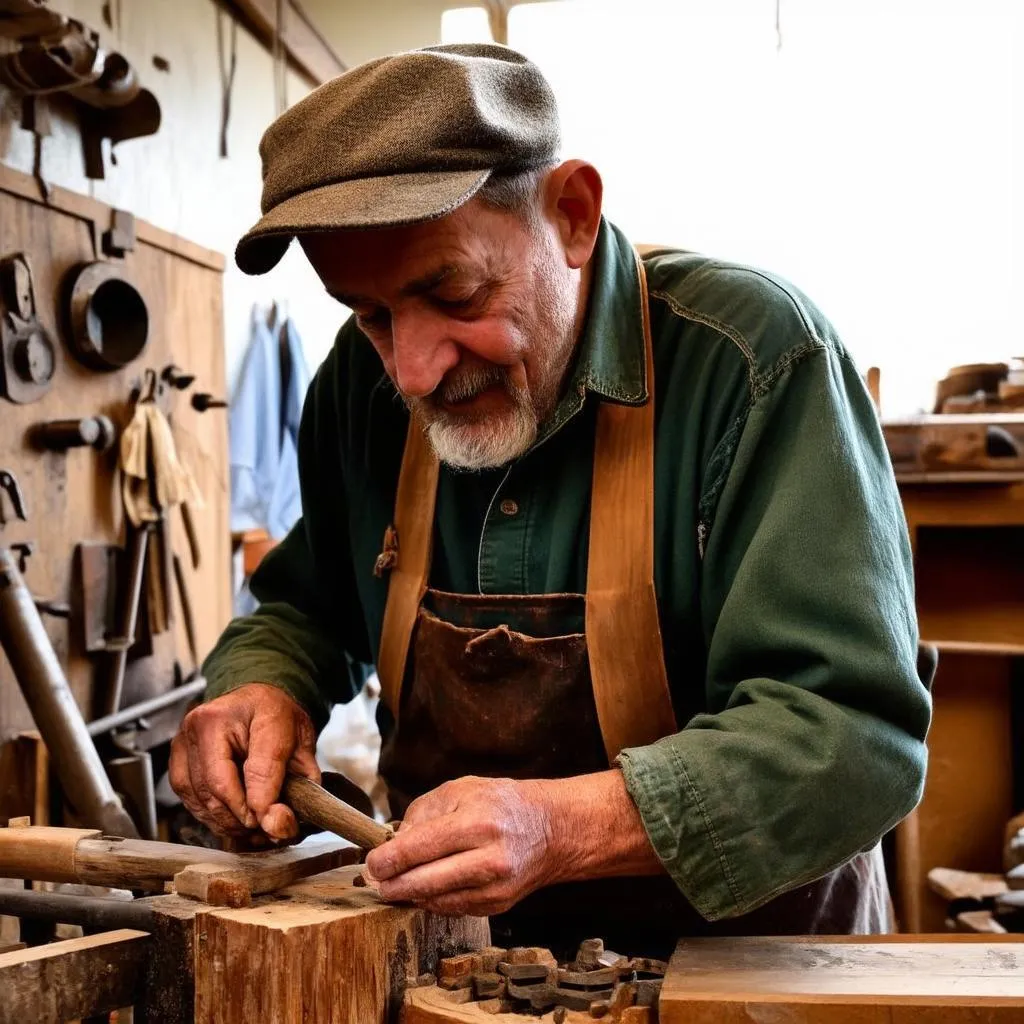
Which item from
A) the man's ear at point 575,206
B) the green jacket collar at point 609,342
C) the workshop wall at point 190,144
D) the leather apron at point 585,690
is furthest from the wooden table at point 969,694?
the workshop wall at point 190,144

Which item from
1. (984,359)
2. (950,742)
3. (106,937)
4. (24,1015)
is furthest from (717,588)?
(984,359)

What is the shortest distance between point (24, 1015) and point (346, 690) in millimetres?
1056

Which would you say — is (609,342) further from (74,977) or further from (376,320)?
(74,977)

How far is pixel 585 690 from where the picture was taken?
176 centimetres

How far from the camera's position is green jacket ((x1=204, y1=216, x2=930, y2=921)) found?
1.39 meters

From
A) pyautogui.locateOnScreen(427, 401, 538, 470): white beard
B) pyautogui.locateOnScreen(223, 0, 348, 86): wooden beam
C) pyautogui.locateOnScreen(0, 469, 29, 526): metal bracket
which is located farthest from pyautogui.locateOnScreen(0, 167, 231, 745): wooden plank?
pyautogui.locateOnScreen(427, 401, 538, 470): white beard

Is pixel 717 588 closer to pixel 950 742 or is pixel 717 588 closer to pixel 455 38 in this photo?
pixel 950 742

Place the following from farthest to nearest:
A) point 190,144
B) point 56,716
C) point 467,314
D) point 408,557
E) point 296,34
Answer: point 296,34 → point 190,144 → point 56,716 → point 408,557 → point 467,314

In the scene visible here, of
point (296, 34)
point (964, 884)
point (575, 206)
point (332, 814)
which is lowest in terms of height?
point (964, 884)

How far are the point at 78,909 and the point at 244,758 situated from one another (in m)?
0.36

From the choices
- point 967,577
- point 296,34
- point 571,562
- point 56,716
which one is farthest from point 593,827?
point 296,34

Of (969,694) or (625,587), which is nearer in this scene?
(625,587)

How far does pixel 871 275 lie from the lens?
5906mm

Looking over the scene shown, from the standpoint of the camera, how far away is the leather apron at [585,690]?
174 cm
